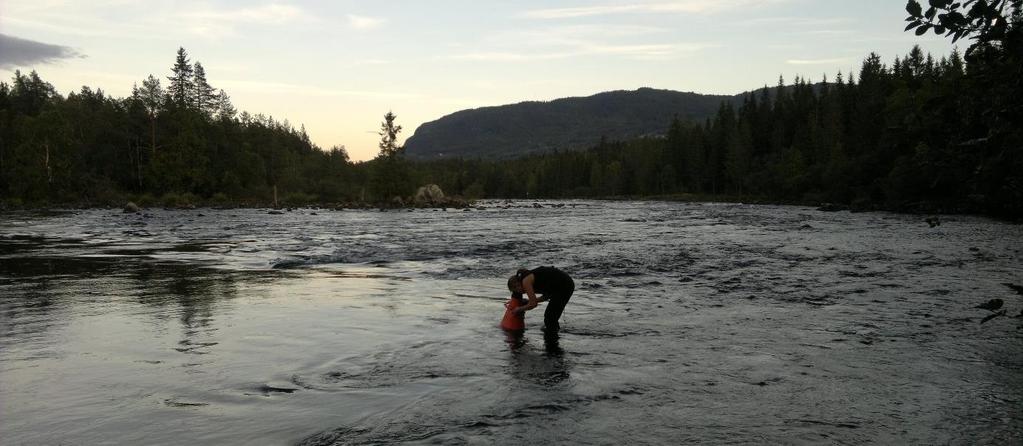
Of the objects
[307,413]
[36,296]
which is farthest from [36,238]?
[307,413]

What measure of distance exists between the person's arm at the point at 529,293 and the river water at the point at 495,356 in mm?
551

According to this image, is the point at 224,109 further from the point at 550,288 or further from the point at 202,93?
the point at 550,288

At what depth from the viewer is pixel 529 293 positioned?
399 inches

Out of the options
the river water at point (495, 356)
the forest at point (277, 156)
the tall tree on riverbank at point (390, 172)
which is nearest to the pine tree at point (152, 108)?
the forest at point (277, 156)

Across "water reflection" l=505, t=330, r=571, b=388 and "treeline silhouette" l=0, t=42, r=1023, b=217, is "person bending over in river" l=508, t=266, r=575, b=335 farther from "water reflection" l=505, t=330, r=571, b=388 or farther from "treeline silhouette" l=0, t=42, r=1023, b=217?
"treeline silhouette" l=0, t=42, r=1023, b=217

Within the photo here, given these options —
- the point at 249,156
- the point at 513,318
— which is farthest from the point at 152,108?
the point at 513,318

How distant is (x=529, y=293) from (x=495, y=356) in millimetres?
1417

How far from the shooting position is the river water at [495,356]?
6.17m

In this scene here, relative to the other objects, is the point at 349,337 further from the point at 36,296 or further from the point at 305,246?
the point at 305,246

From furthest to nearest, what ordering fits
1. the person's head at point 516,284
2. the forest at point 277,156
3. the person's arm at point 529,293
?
the forest at point 277,156
the person's head at point 516,284
the person's arm at point 529,293

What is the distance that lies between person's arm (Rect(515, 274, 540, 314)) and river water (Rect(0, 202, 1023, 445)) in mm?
551

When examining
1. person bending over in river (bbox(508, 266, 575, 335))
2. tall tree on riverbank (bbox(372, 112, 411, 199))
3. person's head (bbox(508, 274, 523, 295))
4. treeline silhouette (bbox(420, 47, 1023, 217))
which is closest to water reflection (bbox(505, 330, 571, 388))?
person bending over in river (bbox(508, 266, 575, 335))

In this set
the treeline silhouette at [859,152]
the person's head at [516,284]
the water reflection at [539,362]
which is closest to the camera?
the treeline silhouette at [859,152]

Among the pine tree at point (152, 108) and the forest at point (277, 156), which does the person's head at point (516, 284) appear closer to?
the forest at point (277, 156)
